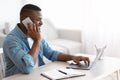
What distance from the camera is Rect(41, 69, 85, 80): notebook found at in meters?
1.44

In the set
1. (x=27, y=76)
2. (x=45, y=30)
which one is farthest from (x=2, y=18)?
(x=27, y=76)

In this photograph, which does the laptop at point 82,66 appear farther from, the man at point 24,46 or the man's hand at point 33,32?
the man's hand at point 33,32

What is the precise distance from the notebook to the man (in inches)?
5.6

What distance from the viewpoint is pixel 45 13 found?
4.19 metres

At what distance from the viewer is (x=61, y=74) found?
4.90 ft

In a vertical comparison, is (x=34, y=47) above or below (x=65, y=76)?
above

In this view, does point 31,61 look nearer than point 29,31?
Yes

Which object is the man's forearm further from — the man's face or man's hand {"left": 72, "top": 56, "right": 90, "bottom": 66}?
man's hand {"left": 72, "top": 56, "right": 90, "bottom": 66}

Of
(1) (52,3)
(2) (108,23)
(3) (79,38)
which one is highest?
(1) (52,3)

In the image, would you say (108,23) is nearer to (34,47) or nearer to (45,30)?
(45,30)

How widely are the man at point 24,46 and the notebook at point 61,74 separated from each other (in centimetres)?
14

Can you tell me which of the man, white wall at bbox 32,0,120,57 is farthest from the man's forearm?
white wall at bbox 32,0,120,57

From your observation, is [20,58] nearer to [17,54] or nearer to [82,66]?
[17,54]

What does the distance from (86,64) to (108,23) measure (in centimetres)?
208
